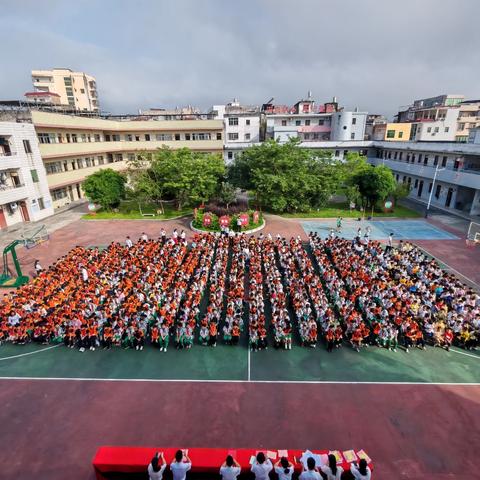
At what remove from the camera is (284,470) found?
22.8ft

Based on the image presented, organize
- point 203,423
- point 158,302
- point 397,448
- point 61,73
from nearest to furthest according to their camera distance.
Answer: point 397,448 → point 203,423 → point 158,302 → point 61,73

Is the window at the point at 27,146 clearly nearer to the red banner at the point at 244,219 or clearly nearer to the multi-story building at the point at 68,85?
the red banner at the point at 244,219

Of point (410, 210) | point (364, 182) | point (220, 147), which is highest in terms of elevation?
point (220, 147)

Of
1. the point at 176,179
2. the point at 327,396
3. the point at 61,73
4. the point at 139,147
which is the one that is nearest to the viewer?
the point at 327,396

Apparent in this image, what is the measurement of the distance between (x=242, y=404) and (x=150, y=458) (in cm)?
363

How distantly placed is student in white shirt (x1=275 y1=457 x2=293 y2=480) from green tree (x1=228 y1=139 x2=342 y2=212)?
83.8 feet

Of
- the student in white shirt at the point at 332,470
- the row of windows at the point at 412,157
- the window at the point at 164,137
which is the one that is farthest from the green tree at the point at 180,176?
the student in white shirt at the point at 332,470

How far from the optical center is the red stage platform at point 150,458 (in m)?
7.26

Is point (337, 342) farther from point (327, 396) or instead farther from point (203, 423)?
point (203, 423)

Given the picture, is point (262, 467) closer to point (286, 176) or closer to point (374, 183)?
point (286, 176)

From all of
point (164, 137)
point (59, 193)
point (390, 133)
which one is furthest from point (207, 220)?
point (390, 133)

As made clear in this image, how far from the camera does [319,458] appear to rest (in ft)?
23.8

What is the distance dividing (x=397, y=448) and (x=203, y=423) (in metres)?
5.66

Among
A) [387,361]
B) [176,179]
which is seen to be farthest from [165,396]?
[176,179]
